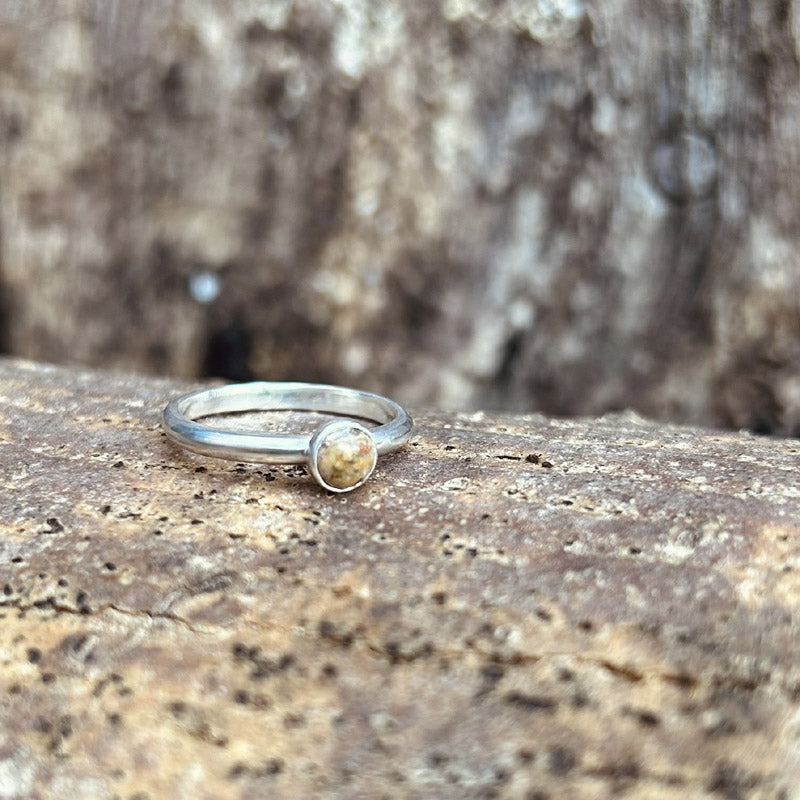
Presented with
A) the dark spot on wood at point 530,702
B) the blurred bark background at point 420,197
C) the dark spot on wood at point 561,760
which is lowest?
the dark spot on wood at point 561,760

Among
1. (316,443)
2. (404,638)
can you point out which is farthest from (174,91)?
(404,638)

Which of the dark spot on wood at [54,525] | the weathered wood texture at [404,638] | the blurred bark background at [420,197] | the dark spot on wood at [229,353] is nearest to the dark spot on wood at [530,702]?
the weathered wood texture at [404,638]

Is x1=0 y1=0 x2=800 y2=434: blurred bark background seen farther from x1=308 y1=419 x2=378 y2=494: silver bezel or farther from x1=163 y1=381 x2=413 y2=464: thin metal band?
x1=308 y1=419 x2=378 y2=494: silver bezel

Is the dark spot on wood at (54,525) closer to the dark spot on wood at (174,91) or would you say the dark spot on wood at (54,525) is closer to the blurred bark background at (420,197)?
the blurred bark background at (420,197)

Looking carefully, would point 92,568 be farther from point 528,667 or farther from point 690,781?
point 690,781

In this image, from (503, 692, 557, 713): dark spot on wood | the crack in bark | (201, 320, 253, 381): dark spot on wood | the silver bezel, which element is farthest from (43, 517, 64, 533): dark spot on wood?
(201, 320, 253, 381): dark spot on wood

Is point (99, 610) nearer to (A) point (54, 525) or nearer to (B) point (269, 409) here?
(A) point (54, 525)
